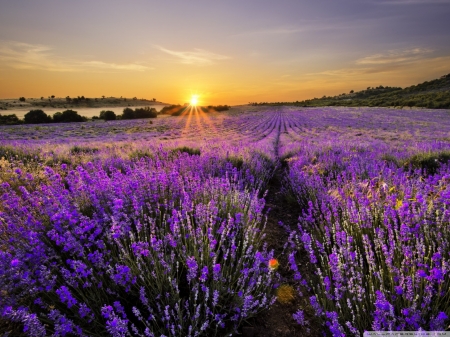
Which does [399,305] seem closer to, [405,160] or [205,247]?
[205,247]

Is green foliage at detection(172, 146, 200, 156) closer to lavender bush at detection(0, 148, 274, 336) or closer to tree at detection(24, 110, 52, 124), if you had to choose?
lavender bush at detection(0, 148, 274, 336)

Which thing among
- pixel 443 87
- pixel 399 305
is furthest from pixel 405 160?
pixel 443 87

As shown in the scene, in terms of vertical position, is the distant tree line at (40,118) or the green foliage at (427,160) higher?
the distant tree line at (40,118)

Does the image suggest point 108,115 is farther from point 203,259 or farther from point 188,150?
point 203,259

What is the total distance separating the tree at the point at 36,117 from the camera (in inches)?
1178

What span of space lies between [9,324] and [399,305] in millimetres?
2969

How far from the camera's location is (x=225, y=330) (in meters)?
2.11

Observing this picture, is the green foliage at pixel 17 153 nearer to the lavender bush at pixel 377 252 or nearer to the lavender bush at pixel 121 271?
the lavender bush at pixel 121 271

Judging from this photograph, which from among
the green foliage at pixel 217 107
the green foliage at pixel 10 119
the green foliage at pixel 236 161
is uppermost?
the green foliage at pixel 217 107

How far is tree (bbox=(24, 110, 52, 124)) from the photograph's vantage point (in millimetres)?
29920

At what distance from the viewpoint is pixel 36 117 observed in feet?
99.0

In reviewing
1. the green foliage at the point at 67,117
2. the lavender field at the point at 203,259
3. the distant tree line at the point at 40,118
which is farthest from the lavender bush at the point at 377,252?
the green foliage at the point at 67,117

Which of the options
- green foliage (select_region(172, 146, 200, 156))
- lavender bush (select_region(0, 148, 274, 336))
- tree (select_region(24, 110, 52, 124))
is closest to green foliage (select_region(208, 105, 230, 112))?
tree (select_region(24, 110, 52, 124))

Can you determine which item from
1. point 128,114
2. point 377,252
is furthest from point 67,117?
point 377,252
